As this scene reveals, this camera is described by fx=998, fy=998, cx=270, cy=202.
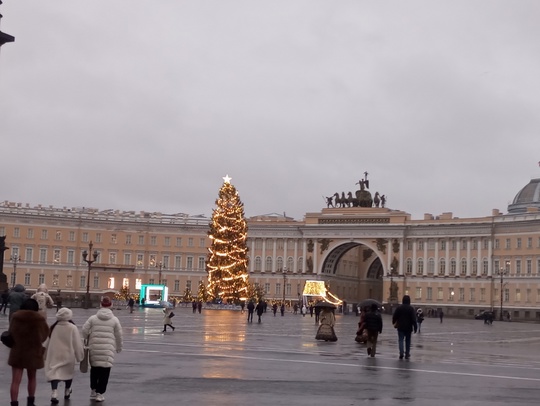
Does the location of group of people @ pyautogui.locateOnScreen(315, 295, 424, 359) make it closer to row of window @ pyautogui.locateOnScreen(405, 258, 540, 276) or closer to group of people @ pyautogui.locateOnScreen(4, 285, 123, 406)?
group of people @ pyautogui.locateOnScreen(4, 285, 123, 406)

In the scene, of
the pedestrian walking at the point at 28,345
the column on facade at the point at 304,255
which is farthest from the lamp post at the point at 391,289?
the pedestrian walking at the point at 28,345

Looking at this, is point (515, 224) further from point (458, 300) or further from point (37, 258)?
point (37, 258)

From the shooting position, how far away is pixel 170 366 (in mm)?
20172

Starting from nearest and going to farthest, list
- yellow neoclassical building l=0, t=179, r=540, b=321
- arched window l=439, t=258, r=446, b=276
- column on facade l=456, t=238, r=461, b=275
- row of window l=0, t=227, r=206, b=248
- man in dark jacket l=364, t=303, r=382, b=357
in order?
1. man in dark jacket l=364, t=303, r=382, b=357
2. yellow neoclassical building l=0, t=179, r=540, b=321
3. column on facade l=456, t=238, r=461, b=275
4. arched window l=439, t=258, r=446, b=276
5. row of window l=0, t=227, r=206, b=248

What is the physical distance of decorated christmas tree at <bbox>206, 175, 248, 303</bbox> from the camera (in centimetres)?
8456

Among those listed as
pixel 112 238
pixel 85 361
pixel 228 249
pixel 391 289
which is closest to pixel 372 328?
pixel 85 361

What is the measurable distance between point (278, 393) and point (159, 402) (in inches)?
90.5

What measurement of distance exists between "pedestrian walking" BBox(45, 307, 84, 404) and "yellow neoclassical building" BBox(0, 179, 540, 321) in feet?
320

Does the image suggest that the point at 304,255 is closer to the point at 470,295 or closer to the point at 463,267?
the point at 463,267

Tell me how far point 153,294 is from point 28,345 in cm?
8143

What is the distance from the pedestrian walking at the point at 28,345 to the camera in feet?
43.5

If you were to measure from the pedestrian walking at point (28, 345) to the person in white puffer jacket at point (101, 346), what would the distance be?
828 mm

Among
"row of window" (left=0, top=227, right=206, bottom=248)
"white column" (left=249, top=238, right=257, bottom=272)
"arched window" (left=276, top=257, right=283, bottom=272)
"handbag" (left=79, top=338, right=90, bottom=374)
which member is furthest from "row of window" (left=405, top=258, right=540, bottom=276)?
"handbag" (left=79, top=338, right=90, bottom=374)

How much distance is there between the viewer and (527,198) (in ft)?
427
